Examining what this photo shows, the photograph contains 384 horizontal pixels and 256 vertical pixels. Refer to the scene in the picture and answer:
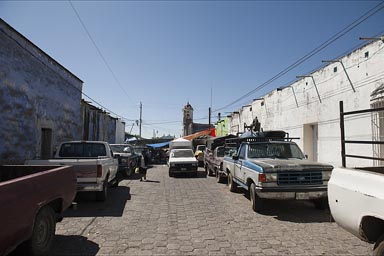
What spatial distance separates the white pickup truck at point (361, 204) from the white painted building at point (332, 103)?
26.0 ft

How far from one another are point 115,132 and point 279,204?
3208 cm

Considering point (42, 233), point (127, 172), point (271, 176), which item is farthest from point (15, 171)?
point (127, 172)

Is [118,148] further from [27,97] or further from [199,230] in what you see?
[199,230]

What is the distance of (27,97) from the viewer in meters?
12.7

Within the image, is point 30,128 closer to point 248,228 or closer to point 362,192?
point 248,228

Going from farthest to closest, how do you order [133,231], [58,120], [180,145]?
[180,145]
[58,120]
[133,231]

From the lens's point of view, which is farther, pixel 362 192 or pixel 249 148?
pixel 249 148

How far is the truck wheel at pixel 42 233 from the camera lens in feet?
14.3

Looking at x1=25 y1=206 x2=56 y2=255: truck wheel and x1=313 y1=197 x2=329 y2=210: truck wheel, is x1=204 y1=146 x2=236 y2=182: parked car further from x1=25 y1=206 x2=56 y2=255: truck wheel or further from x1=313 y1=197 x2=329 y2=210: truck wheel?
x1=25 y1=206 x2=56 y2=255: truck wheel

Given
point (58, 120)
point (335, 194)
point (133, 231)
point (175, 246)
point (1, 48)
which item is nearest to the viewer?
point (335, 194)

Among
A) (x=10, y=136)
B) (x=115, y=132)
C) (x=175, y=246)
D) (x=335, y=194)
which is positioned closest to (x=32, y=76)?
(x=10, y=136)

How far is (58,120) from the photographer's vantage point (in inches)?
653

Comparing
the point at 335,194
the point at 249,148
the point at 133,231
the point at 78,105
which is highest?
the point at 78,105

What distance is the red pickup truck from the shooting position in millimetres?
3475
